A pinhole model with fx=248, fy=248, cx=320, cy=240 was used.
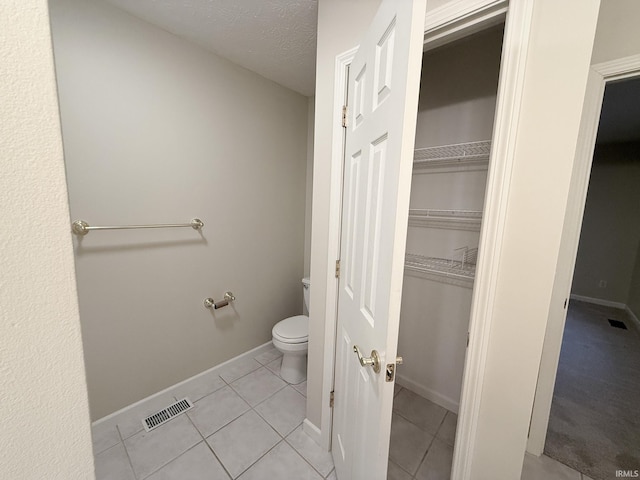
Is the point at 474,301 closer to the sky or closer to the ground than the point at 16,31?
closer to the ground

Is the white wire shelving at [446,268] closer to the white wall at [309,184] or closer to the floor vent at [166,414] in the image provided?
the white wall at [309,184]

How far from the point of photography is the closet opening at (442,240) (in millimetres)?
1512

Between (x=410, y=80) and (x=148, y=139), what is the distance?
1.57 metres

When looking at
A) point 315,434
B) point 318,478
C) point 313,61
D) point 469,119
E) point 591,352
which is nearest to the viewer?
point 318,478

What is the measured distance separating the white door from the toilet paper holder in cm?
113

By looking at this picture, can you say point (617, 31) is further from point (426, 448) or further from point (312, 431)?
point (312, 431)

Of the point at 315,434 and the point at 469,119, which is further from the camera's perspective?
the point at 469,119

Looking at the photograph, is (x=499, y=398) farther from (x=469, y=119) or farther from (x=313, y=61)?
(x=313, y=61)

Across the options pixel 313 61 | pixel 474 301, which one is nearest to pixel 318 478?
pixel 474 301

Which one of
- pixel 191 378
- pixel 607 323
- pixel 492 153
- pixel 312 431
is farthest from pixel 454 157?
pixel 607 323

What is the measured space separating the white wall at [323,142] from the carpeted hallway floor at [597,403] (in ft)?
4.66

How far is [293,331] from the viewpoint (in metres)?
1.92

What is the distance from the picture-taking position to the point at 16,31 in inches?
14.0

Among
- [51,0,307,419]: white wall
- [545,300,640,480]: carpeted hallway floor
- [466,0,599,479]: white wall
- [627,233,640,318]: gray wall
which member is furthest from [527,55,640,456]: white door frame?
[627,233,640,318]: gray wall
